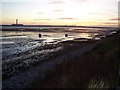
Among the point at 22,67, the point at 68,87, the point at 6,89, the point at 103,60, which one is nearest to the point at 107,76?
the point at 68,87

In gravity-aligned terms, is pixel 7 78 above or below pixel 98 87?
below

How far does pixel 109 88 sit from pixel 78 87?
1175 millimetres

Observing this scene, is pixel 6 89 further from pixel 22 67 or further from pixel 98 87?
pixel 22 67

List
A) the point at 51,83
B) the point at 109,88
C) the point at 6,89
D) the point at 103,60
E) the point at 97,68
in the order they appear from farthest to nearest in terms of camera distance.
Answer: the point at 103,60
the point at 97,68
the point at 6,89
the point at 51,83
the point at 109,88

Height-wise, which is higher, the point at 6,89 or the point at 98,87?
the point at 98,87

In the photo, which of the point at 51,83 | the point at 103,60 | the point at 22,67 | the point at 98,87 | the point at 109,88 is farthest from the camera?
the point at 22,67

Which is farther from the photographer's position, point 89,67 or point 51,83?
point 89,67

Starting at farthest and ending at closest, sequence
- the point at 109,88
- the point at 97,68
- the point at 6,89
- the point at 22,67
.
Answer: the point at 22,67 < the point at 97,68 < the point at 6,89 < the point at 109,88

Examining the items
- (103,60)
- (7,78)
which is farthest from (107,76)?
(7,78)

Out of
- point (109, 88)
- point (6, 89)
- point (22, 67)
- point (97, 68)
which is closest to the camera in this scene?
point (109, 88)

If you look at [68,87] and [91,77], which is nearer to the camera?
[68,87]

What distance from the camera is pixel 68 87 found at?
27.1ft

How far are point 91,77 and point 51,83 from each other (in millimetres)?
1714

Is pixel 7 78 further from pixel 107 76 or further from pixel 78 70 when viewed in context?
pixel 107 76
